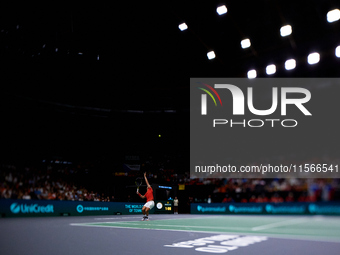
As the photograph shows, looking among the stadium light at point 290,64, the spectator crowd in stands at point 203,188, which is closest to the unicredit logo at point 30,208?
the spectator crowd in stands at point 203,188

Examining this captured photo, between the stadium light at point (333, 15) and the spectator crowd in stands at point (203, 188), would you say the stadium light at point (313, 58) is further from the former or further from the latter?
the spectator crowd in stands at point (203, 188)

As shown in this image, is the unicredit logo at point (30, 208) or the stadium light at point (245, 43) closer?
the unicredit logo at point (30, 208)

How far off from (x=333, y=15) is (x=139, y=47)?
1249 centimetres

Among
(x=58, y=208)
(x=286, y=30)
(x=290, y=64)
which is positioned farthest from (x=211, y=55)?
(x=58, y=208)

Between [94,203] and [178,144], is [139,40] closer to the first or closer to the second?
[94,203]

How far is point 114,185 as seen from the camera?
2761 centimetres

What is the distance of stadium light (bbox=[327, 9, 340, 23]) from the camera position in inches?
526

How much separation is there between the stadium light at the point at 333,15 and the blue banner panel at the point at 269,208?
11111mm

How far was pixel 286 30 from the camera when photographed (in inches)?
598

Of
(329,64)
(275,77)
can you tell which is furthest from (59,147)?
(329,64)

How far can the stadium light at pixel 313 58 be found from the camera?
16531mm

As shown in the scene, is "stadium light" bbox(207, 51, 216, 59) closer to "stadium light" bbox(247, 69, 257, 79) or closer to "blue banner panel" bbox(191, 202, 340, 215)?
"stadium light" bbox(247, 69, 257, 79)

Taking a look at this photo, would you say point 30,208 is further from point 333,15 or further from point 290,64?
point 333,15

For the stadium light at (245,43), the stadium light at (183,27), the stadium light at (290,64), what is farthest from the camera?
the stadium light at (290,64)
